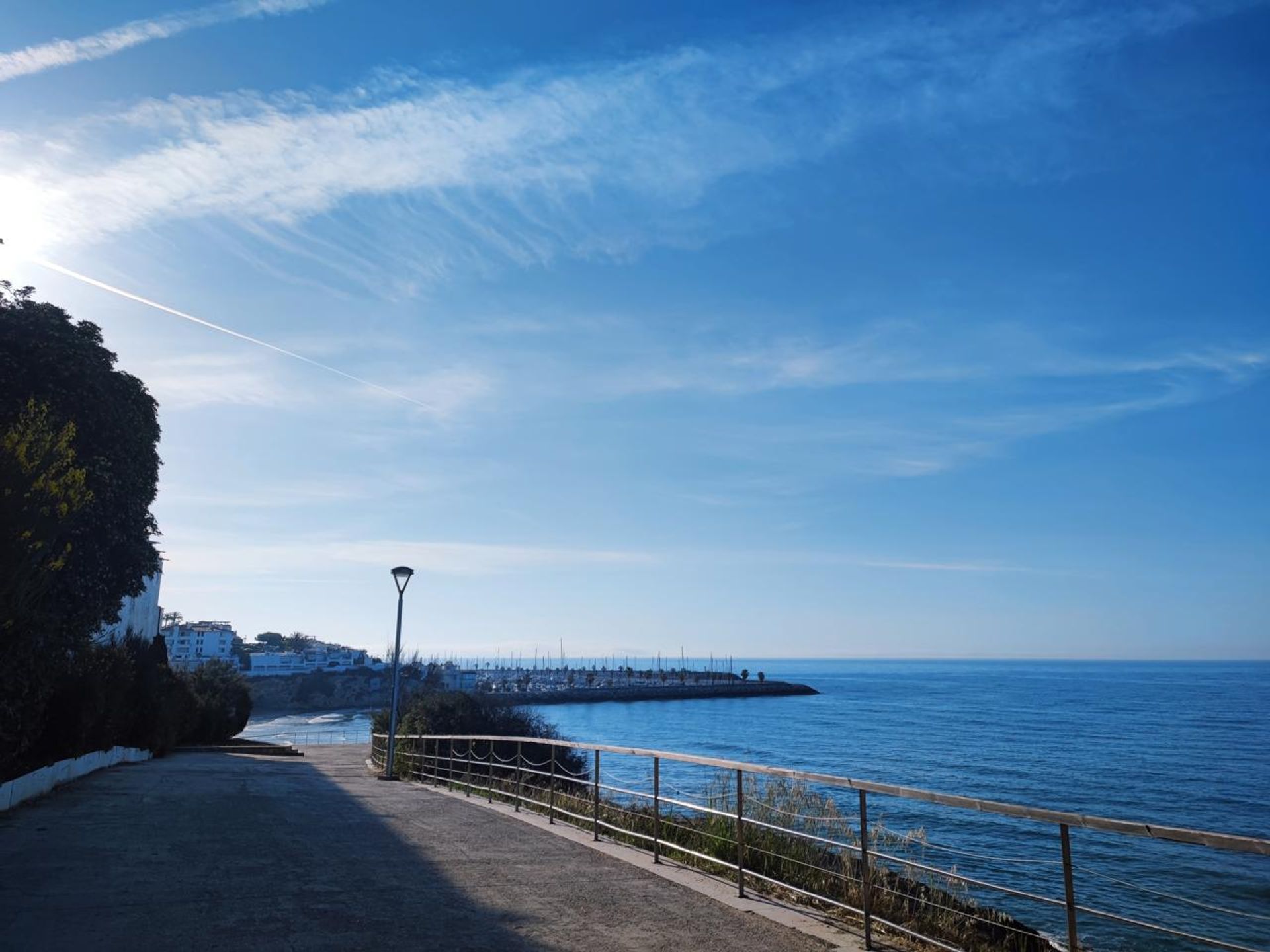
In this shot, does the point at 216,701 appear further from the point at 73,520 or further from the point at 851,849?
the point at 851,849

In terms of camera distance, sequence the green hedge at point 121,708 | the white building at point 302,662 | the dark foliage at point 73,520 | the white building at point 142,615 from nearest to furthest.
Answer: the dark foliage at point 73,520 < the green hedge at point 121,708 < the white building at point 142,615 < the white building at point 302,662

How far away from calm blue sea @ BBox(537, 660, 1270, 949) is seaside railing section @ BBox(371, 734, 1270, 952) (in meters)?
0.40

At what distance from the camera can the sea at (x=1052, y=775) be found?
17.8 meters

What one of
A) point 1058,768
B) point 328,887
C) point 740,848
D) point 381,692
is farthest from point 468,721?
point 381,692

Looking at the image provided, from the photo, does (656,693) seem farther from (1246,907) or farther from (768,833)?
(768,833)

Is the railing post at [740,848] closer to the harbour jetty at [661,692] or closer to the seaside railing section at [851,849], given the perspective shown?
the seaside railing section at [851,849]

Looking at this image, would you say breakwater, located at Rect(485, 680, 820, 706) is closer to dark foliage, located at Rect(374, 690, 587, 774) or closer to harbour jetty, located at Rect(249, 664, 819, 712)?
harbour jetty, located at Rect(249, 664, 819, 712)

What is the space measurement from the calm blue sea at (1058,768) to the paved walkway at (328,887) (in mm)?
2616

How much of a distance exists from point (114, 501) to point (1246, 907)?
2697 cm

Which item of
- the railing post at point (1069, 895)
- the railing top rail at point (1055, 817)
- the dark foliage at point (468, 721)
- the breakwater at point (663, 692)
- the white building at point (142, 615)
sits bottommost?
the breakwater at point (663, 692)

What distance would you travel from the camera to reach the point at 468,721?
2859cm

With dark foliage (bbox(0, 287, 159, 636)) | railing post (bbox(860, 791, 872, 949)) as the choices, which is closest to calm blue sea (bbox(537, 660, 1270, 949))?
railing post (bbox(860, 791, 872, 949))

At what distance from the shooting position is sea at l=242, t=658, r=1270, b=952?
58.3 ft

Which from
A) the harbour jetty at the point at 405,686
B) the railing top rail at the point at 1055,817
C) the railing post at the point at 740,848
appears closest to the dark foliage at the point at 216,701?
the railing post at the point at 740,848
